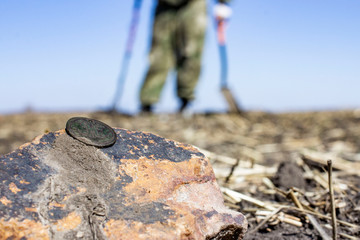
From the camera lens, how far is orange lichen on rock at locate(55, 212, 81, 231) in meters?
1.27

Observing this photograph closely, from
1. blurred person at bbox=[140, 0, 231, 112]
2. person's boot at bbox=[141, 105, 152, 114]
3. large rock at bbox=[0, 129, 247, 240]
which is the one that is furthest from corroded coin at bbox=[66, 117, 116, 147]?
person's boot at bbox=[141, 105, 152, 114]

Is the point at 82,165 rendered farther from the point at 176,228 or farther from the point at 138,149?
the point at 176,228

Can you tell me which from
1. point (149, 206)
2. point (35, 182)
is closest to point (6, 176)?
point (35, 182)

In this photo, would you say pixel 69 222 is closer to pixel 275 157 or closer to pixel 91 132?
pixel 91 132

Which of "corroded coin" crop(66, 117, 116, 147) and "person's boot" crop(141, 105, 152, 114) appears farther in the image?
"person's boot" crop(141, 105, 152, 114)

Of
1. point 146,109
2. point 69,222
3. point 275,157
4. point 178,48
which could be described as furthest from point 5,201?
point 146,109

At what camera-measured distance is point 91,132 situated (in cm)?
160

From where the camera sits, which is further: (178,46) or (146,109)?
(146,109)

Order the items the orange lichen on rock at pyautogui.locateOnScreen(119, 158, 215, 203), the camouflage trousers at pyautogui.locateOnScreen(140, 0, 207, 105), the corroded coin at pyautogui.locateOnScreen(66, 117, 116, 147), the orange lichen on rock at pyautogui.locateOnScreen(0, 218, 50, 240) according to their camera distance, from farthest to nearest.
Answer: the camouflage trousers at pyautogui.locateOnScreen(140, 0, 207, 105), the corroded coin at pyautogui.locateOnScreen(66, 117, 116, 147), the orange lichen on rock at pyautogui.locateOnScreen(119, 158, 215, 203), the orange lichen on rock at pyautogui.locateOnScreen(0, 218, 50, 240)

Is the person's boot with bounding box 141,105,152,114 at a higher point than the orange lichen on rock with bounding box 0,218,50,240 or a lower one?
lower

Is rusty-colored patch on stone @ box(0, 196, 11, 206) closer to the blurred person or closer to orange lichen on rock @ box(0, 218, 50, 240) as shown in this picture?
orange lichen on rock @ box(0, 218, 50, 240)

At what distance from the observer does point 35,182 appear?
1366 millimetres

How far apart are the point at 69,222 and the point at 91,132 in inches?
16.1

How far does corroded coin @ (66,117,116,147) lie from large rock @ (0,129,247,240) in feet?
0.08
